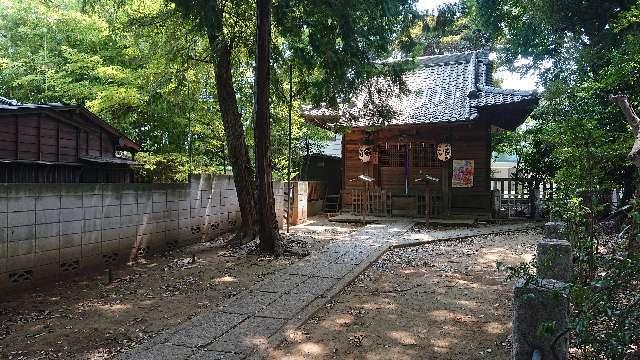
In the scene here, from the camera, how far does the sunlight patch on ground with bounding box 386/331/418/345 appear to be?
4.63 metres

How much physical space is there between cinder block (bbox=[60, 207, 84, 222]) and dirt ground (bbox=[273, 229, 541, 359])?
4.52 metres

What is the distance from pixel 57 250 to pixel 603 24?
17719mm

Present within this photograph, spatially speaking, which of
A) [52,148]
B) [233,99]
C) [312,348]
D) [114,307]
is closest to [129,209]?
[52,148]

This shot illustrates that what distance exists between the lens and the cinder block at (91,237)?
737 centimetres

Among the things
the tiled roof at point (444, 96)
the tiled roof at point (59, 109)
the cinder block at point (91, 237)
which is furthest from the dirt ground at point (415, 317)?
the tiled roof at point (59, 109)

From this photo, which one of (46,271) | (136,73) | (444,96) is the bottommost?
(46,271)

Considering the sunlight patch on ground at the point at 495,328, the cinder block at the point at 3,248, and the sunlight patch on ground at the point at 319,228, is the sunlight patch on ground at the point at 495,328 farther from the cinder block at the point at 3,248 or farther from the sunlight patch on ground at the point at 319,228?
the sunlight patch on ground at the point at 319,228

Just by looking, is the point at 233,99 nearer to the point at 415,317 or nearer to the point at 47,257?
the point at 47,257

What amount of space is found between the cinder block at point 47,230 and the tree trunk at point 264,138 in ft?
12.5

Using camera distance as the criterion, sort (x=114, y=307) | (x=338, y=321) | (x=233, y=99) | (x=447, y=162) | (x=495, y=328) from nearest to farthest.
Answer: (x=495, y=328) → (x=338, y=321) → (x=114, y=307) → (x=233, y=99) → (x=447, y=162)

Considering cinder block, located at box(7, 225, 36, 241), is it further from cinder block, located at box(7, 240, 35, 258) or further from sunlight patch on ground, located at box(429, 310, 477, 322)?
sunlight patch on ground, located at box(429, 310, 477, 322)

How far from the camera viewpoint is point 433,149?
1655cm

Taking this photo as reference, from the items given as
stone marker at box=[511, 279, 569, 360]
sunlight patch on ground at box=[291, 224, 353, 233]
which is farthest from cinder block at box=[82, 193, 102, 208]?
stone marker at box=[511, 279, 569, 360]

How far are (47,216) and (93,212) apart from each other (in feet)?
3.10
